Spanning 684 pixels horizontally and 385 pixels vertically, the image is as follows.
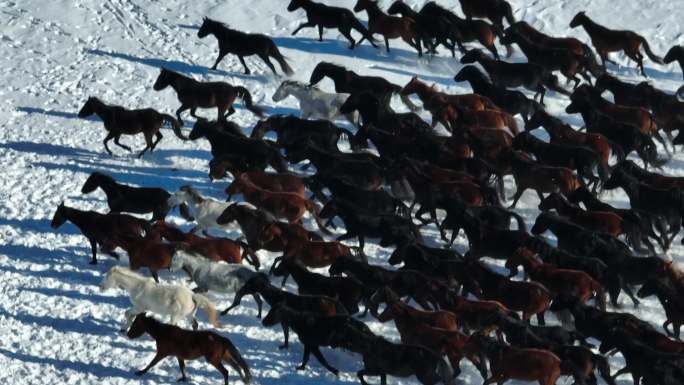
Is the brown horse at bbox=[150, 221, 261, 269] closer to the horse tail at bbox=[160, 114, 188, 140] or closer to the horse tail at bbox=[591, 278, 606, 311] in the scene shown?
the horse tail at bbox=[160, 114, 188, 140]

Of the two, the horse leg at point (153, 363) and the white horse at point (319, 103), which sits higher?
the white horse at point (319, 103)

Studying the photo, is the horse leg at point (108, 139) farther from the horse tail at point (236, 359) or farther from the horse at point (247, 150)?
the horse tail at point (236, 359)

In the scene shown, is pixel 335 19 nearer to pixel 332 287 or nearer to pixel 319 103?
pixel 319 103

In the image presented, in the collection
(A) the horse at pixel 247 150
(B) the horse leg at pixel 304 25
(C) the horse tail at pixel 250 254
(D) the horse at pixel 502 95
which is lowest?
(C) the horse tail at pixel 250 254

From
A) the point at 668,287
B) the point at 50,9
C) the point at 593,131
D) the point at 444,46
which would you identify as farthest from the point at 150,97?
the point at 668,287

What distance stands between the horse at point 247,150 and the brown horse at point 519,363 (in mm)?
4363

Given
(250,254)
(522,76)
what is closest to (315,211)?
(250,254)

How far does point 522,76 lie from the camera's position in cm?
1853

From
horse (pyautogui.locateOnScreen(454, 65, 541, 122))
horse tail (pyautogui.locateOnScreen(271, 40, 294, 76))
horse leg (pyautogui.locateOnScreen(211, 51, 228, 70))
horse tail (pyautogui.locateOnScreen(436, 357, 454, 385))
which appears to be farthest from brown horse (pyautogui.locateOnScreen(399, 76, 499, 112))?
horse tail (pyautogui.locateOnScreen(436, 357, 454, 385))

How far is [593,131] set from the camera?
1733 cm

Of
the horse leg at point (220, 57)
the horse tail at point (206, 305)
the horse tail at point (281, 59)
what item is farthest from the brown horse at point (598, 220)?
the horse leg at point (220, 57)

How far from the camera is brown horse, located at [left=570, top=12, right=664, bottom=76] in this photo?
19344mm

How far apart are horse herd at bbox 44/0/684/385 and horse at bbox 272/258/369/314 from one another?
2 centimetres

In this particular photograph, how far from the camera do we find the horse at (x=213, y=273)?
14.1 meters
